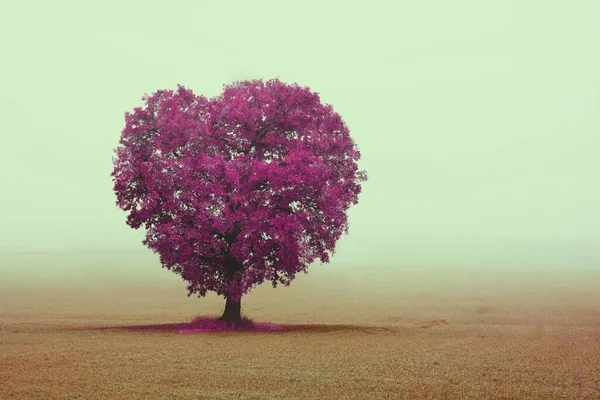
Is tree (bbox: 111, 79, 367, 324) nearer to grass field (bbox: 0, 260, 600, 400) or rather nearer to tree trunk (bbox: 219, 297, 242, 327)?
tree trunk (bbox: 219, 297, 242, 327)

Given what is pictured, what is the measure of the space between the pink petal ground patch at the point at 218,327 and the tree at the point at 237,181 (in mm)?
1096

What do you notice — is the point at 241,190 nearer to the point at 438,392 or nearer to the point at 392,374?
the point at 392,374

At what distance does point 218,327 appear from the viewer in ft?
153

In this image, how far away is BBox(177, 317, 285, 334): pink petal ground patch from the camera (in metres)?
45.7

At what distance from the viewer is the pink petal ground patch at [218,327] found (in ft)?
150

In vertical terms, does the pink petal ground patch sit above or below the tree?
below

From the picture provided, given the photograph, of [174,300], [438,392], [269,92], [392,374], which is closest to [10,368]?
[392,374]

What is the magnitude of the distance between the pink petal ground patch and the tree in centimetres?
110

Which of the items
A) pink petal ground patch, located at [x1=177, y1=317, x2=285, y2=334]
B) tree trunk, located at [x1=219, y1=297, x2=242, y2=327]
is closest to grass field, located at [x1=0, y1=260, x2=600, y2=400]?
pink petal ground patch, located at [x1=177, y1=317, x2=285, y2=334]

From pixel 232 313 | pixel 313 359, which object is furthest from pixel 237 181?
pixel 313 359

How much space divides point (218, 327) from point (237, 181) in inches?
514

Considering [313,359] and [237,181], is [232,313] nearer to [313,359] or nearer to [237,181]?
[237,181]

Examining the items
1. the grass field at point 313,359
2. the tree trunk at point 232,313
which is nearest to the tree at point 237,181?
the tree trunk at point 232,313

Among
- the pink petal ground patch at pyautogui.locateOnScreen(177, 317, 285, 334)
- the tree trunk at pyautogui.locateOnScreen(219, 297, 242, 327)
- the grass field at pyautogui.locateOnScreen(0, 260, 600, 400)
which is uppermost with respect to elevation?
the tree trunk at pyautogui.locateOnScreen(219, 297, 242, 327)
